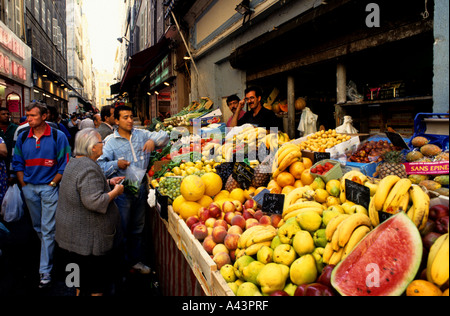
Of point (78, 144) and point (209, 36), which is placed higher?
point (209, 36)

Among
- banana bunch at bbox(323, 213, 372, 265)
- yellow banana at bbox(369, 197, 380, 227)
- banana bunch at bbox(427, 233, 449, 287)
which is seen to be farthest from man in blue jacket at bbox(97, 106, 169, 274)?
banana bunch at bbox(427, 233, 449, 287)

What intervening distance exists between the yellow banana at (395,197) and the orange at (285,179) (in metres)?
1.29

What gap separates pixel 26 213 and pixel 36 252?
4.10 feet

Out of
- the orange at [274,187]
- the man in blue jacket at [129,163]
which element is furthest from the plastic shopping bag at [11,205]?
the orange at [274,187]

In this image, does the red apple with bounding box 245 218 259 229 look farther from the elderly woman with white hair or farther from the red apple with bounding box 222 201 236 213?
the elderly woman with white hair

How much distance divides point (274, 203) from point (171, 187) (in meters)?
1.62

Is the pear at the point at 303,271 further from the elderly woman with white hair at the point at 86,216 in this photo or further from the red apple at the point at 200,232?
the elderly woman with white hair at the point at 86,216

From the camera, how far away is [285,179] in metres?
2.97

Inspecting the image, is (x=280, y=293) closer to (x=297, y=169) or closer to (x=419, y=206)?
(x=419, y=206)

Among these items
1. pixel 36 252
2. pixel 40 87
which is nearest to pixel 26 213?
pixel 36 252

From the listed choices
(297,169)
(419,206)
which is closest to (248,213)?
(297,169)

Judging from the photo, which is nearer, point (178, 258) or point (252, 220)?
point (252, 220)

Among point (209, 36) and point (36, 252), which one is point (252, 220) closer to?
point (36, 252)
